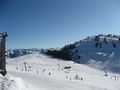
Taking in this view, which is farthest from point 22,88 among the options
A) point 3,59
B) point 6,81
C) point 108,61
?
point 108,61

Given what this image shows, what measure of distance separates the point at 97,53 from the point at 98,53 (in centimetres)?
60

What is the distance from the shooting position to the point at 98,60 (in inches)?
4272

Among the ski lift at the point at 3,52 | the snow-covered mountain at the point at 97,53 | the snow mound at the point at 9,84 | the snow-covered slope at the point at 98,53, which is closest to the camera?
the snow mound at the point at 9,84

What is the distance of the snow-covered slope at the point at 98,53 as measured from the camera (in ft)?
331

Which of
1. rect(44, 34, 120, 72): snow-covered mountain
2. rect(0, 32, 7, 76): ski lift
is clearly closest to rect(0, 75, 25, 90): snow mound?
rect(0, 32, 7, 76): ski lift

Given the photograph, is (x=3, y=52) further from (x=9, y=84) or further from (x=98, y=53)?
(x=98, y=53)

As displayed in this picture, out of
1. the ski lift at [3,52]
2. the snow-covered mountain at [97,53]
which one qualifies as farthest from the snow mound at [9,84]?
the snow-covered mountain at [97,53]

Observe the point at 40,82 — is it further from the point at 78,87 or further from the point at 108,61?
the point at 108,61

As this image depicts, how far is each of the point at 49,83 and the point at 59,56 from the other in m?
76.1

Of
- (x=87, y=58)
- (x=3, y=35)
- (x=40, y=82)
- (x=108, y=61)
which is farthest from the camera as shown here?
(x=87, y=58)

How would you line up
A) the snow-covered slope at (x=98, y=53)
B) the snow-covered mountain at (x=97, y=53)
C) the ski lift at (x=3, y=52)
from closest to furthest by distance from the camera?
the ski lift at (x=3, y=52), the snow-covered mountain at (x=97, y=53), the snow-covered slope at (x=98, y=53)

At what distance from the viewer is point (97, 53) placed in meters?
124

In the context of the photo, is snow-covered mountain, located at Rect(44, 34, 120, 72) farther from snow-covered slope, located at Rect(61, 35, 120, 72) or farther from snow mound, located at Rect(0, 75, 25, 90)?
snow mound, located at Rect(0, 75, 25, 90)

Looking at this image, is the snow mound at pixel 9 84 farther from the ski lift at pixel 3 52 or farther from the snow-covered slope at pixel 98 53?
the snow-covered slope at pixel 98 53
